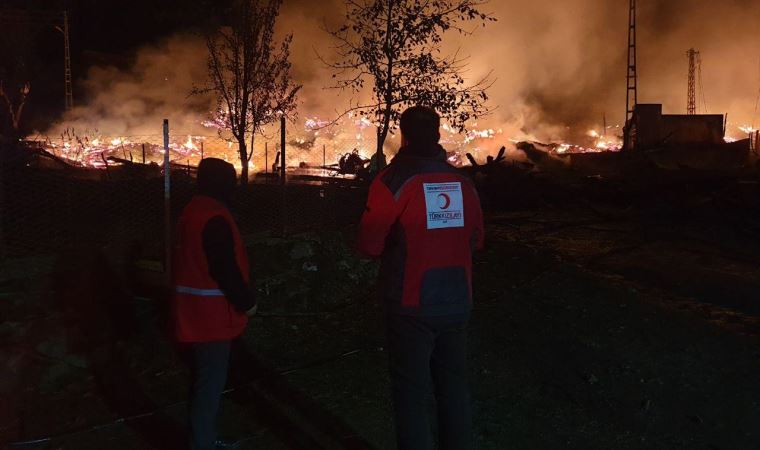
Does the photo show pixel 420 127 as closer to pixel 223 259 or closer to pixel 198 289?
pixel 223 259

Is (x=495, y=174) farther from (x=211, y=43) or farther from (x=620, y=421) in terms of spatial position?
(x=620, y=421)

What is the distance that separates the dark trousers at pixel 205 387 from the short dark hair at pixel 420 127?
139 centimetres

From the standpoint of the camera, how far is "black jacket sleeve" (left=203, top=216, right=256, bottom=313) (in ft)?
9.61

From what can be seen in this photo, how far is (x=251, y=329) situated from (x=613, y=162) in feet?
70.9

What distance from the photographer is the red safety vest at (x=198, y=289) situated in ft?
9.80

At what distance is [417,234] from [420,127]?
0.50 m

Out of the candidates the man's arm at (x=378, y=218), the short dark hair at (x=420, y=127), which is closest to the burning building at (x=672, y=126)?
the short dark hair at (x=420, y=127)

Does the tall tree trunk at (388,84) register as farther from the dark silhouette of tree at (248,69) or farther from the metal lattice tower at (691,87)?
the metal lattice tower at (691,87)

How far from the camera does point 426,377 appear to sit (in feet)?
9.37

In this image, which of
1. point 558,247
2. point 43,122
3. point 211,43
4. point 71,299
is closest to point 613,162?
point 558,247

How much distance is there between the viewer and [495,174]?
16.4m

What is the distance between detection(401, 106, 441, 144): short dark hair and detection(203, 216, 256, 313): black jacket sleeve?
99cm

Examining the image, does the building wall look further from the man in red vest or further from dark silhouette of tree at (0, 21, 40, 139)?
the man in red vest

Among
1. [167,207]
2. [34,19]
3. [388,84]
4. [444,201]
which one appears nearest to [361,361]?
[167,207]
